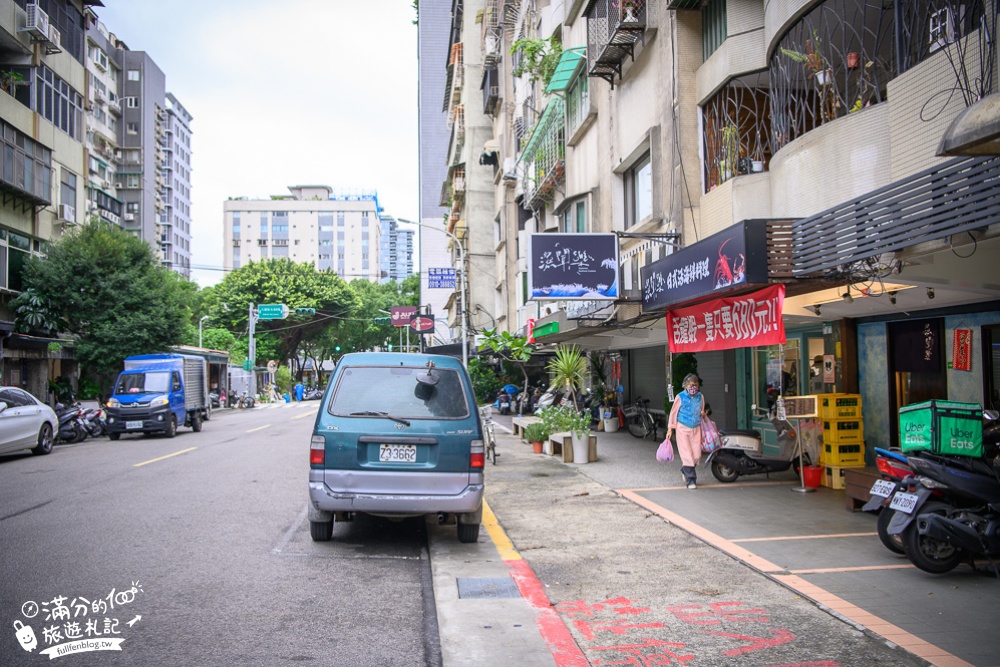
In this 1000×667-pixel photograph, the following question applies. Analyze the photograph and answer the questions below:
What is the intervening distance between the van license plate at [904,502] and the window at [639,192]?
29.8 ft

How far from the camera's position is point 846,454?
10.6 meters

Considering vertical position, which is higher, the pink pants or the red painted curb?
the pink pants

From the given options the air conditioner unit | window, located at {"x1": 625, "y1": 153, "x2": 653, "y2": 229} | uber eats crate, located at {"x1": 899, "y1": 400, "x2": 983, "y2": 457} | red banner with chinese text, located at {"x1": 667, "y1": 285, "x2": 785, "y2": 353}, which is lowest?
uber eats crate, located at {"x1": 899, "y1": 400, "x2": 983, "y2": 457}

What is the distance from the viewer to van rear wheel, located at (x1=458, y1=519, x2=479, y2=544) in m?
7.99

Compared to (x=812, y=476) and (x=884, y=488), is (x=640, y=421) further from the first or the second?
(x=884, y=488)

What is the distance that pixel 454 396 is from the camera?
26.3 ft

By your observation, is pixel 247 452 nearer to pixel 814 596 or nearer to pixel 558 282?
pixel 558 282

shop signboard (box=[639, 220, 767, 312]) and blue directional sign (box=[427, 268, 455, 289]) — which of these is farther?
blue directional sign (box=[427, 268, 455, 289])

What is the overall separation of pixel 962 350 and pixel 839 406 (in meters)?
1.66

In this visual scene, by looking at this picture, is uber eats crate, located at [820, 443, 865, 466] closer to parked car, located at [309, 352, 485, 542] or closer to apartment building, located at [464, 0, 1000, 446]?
apartment building, located at [464, 0, 1000, 446]

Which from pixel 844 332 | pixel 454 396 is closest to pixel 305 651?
pixel 454 396

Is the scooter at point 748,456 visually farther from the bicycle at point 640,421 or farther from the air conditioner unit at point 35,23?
the air conditioner unit at point 35,23

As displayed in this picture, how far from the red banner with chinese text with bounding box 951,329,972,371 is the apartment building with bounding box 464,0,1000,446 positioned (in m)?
0.04

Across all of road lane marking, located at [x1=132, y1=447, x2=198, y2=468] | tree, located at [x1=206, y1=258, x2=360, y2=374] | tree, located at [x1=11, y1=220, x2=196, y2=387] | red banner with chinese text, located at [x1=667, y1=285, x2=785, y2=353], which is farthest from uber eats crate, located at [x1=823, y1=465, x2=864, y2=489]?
tree, located at [x1=206, y1=258, x2=360, y2=374]
